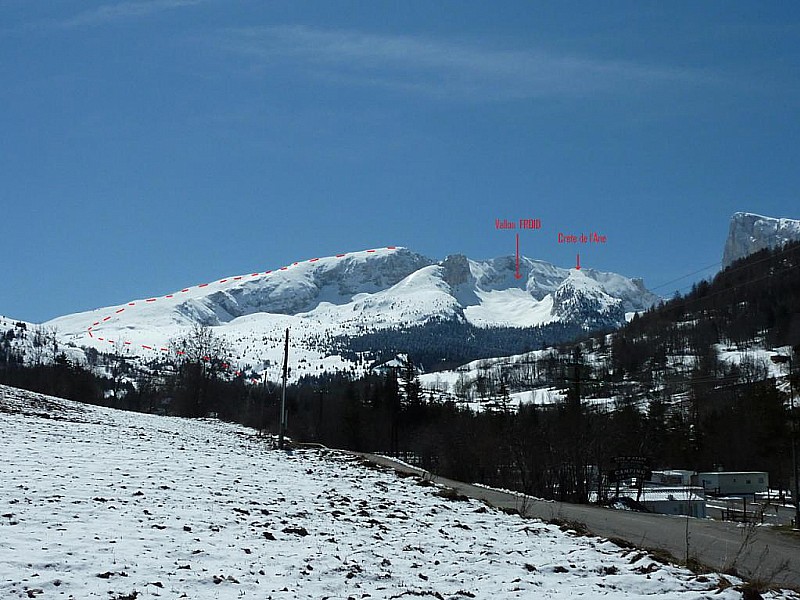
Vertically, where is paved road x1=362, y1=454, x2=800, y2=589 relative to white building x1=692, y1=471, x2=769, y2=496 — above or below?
above

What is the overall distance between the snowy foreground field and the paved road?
1.88 metres

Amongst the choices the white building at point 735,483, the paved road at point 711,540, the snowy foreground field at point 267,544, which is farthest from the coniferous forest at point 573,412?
the snowy foreground field at point 267,544

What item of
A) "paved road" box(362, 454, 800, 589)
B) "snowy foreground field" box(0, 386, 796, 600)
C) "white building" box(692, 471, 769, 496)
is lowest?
"white building" box(692, 471, 769, 496)

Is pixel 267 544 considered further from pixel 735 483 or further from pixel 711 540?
pixel 735 483

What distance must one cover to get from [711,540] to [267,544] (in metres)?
11.2

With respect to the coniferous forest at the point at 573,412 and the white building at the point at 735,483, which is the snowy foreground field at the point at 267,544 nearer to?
the coniferous forest at the point at 573,412

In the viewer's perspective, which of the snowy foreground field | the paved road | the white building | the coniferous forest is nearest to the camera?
the snowy foreground field

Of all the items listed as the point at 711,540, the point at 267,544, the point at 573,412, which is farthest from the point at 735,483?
the point at 267,544

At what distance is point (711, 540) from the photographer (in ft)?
58.4

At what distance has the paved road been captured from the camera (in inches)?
526

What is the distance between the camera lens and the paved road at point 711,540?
13.4 metres

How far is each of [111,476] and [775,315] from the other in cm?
18566

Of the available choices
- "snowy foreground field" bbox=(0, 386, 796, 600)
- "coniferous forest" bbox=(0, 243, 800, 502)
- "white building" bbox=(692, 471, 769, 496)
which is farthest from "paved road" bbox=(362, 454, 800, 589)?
"white building" bbox=(692, 471, 769, 496)

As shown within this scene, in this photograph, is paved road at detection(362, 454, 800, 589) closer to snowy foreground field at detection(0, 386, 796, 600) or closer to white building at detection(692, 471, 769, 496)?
snowy foreground field at detection(0, 386, 796, 600)
